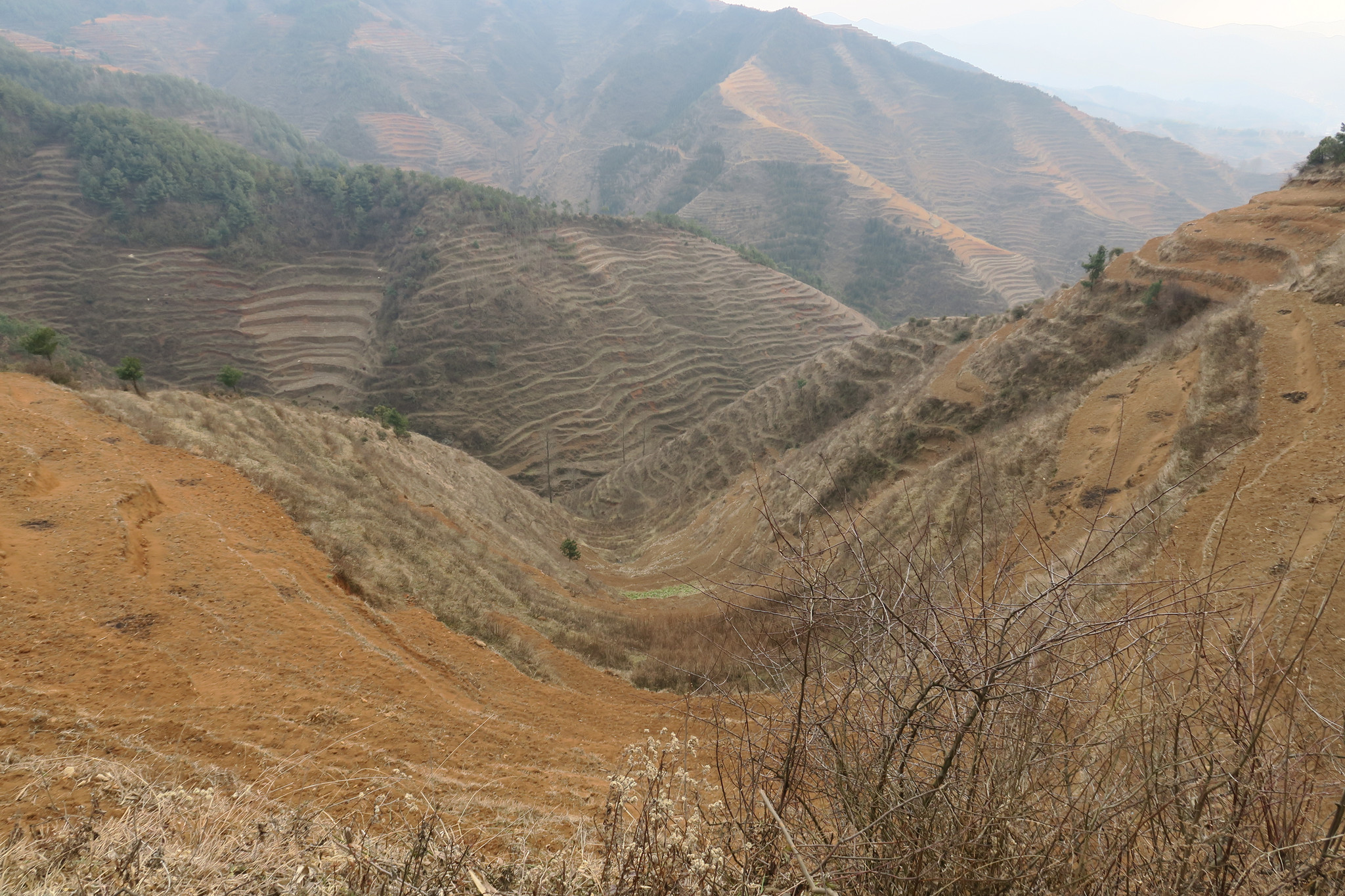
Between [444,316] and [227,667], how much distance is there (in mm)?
63757

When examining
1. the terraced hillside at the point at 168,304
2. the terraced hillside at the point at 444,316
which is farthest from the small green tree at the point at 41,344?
the terraced hillside at the point at 168,304

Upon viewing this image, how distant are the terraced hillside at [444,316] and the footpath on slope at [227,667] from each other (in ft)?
147

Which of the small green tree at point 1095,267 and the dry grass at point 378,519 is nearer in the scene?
the dry grass at point 378,519

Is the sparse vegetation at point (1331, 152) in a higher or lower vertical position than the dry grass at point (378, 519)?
higher

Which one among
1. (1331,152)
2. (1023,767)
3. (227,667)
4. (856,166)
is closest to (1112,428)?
(1023,767)

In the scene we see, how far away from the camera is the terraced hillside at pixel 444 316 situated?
6000 cm

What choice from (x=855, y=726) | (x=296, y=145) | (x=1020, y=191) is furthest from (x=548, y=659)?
(x=1020, y=191)

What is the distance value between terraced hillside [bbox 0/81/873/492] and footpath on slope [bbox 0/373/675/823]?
147 feet

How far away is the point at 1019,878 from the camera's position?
245cm

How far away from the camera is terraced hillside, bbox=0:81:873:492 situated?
6000 cm

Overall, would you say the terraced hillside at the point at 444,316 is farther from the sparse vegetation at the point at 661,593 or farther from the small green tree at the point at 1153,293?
the small green tree at the point at 1153,293

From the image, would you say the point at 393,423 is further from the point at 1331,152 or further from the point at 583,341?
the point at 1331,152

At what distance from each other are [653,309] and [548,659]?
63.1 m

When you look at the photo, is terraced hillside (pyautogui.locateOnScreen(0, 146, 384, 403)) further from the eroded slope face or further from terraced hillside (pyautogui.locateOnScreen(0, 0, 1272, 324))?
terraced hillside (pyautogui.locateOnScreen(0, 0, 1272, 324))
